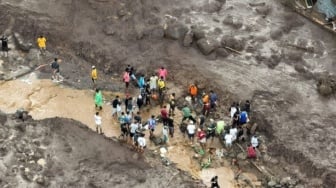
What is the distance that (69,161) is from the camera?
79.6ft

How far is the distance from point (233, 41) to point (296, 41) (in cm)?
317

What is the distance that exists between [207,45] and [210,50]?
0.29m

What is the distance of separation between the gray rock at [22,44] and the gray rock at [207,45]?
858 centimetres

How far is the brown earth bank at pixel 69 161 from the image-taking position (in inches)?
926

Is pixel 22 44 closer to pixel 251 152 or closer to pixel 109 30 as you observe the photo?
pixel 109 30

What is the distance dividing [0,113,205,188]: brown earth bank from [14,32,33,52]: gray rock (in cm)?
537

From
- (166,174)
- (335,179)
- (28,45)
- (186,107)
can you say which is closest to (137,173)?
(166,174)

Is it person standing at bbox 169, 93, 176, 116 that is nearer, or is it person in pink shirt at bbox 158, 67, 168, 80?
person standing at bbox 169, 93, 176, 116

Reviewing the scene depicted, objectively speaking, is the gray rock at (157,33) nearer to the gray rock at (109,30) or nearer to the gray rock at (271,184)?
the gray rock at (109,30)

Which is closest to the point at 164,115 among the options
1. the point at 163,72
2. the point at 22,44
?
the point at 163,72

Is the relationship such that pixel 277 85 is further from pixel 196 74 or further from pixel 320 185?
pixel 320 185

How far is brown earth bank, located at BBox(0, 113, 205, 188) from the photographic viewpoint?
23.5 meters

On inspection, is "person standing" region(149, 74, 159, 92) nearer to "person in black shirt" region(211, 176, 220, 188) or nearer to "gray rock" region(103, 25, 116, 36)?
"gray rock" region(103, 25, 116, 36)

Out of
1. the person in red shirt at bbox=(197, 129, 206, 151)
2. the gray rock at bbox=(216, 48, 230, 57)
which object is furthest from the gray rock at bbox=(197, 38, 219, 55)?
the person in red shirt at bbox=(197, 129, 206, 151)
